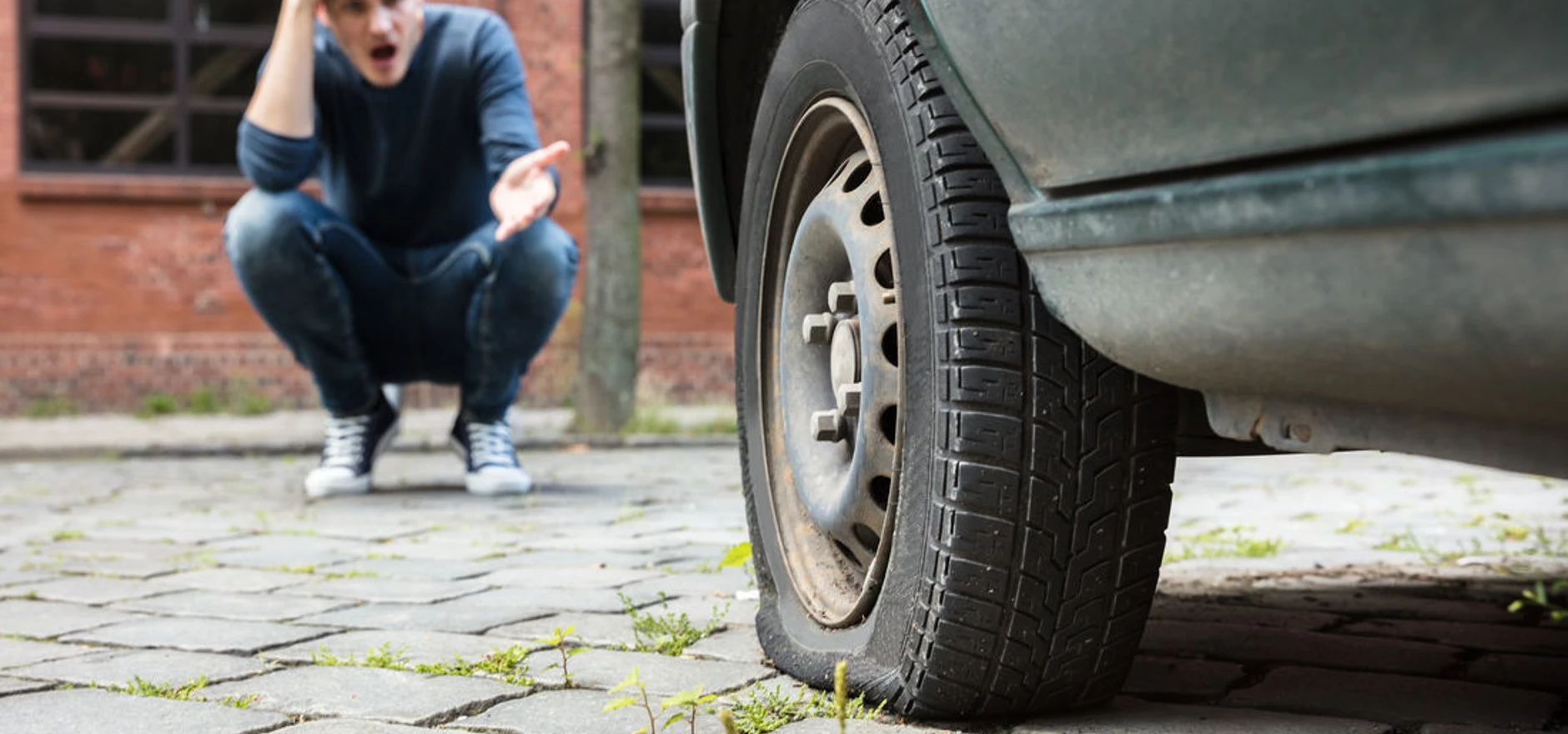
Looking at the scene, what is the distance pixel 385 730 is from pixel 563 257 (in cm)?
368

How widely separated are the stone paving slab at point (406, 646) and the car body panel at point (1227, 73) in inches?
49.8

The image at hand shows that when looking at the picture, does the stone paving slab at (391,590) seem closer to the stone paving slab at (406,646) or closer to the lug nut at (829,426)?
the stone paving slab at (406,646)

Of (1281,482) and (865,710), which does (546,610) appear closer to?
(865,710)

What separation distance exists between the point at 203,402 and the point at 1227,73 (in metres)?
12.3

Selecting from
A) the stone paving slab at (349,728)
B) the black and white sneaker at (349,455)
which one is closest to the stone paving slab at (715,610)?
the stone paving slab at (349,728)

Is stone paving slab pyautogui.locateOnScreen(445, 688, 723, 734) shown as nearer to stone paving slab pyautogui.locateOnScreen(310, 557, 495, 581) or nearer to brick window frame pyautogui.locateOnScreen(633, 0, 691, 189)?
stone paving slab pyautogui.locateOnScreen(310, 557, 495, 581)

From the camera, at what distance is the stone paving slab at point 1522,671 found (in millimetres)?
2323

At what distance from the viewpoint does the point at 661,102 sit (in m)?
14.3

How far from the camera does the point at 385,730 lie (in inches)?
82.7

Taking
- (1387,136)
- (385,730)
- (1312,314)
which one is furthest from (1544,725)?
(385,730)

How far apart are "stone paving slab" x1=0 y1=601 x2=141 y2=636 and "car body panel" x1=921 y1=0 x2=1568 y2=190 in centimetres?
195

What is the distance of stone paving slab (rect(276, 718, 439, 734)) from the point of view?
2.10m

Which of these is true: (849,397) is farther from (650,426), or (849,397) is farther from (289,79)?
(650,426)

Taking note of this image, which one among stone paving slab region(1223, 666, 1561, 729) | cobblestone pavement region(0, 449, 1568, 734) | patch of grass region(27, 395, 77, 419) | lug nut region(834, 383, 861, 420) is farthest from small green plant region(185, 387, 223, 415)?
stone paving slab region(1223, 666, 1561, 729)
